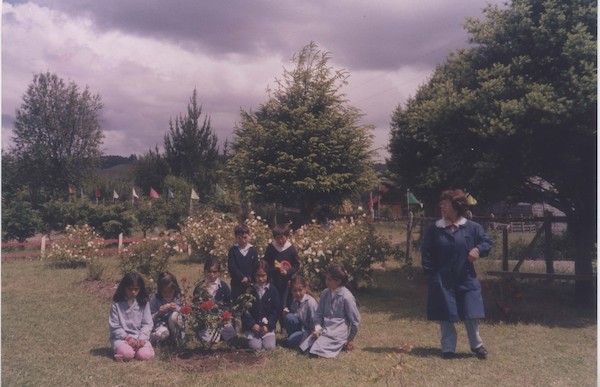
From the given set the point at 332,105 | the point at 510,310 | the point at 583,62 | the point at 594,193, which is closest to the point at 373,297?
the point at 510,310

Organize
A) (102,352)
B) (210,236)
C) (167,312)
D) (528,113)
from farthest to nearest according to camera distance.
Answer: (210,236)
(528,113)
(167,312)
(102,352)

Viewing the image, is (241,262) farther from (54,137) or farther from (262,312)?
(54,137)

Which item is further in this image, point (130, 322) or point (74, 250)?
point (74, 250)

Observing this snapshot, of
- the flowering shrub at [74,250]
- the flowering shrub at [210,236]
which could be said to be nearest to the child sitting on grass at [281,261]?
the flowering shrub at [210,236]

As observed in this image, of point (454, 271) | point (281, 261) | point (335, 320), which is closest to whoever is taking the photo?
point (454, 271)

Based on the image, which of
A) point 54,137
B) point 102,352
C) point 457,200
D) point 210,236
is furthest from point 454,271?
point 54,137

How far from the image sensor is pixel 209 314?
5367 millimetres

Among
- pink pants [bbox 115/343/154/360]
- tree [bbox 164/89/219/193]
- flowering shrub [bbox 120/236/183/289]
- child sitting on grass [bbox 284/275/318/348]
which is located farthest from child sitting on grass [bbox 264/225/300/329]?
tree [bbox 164/89/219/193]

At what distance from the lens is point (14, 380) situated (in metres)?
4.68

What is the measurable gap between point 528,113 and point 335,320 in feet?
A: 14.5

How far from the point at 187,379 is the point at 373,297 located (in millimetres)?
5455

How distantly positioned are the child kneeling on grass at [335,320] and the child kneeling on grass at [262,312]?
50 centimetres

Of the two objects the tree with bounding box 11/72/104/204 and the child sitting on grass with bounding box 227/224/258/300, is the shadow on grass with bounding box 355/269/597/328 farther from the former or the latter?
the tree with bounding box 11/72/104/204

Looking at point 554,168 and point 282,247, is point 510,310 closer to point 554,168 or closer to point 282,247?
point 554,168
